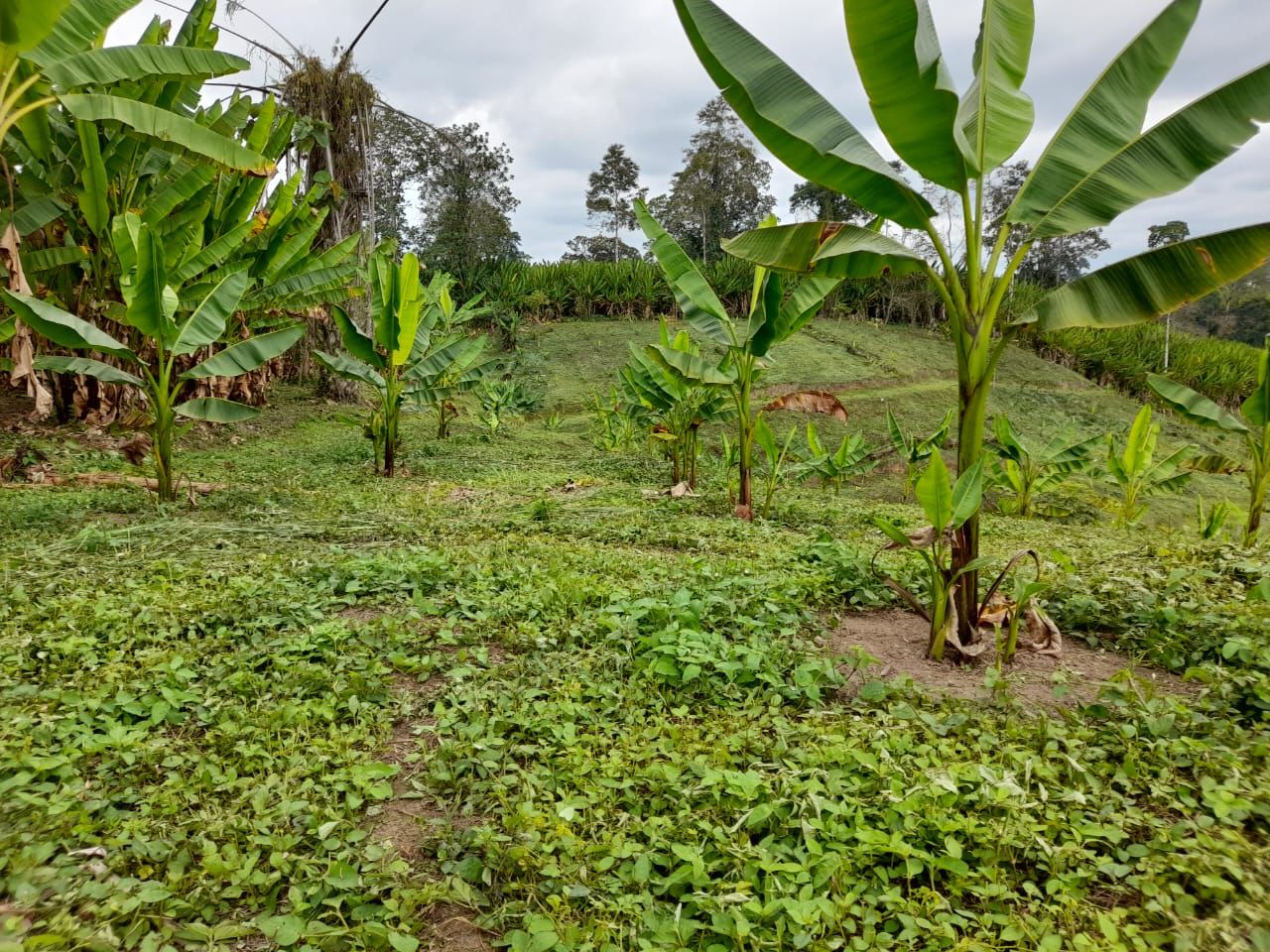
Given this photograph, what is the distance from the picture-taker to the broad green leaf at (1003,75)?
2994 millimetres

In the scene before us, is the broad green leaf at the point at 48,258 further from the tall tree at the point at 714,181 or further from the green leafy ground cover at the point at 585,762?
the tall tree at the point at 714,181

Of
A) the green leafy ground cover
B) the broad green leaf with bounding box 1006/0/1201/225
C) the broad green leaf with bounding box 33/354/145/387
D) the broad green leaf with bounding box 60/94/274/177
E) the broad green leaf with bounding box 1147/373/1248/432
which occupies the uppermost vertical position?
the broad green leaf with bounding box 60/94/274/177

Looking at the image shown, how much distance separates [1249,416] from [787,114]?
4462mm

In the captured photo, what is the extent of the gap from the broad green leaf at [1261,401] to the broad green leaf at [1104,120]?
9.51ft

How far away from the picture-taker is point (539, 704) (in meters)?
2.41

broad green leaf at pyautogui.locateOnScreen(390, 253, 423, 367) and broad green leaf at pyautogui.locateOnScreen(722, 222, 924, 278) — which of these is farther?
broad green leaf at pyautogui.locateOnScreen(390, 253, 423, 367)

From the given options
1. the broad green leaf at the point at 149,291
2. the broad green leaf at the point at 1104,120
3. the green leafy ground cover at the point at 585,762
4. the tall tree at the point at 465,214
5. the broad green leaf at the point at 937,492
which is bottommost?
the green leafy ground cover at the point at 585,762

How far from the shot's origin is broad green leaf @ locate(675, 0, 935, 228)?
2.98 metres

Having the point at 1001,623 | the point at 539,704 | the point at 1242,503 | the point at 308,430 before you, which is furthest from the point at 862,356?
the point at 539,704

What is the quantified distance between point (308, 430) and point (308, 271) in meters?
3.37

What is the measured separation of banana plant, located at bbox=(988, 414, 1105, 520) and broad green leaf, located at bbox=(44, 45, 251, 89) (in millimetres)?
7436

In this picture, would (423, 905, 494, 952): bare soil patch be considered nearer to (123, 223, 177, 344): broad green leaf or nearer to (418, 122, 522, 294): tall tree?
(123, 223, 177, 344): broad green leaf

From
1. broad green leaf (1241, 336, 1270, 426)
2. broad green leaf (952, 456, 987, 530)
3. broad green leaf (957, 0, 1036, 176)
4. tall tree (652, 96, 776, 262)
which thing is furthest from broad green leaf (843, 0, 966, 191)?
tall tree (652, 96, 776, 262)

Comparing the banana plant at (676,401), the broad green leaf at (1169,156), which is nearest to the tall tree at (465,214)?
the banana plant at (676,401)
